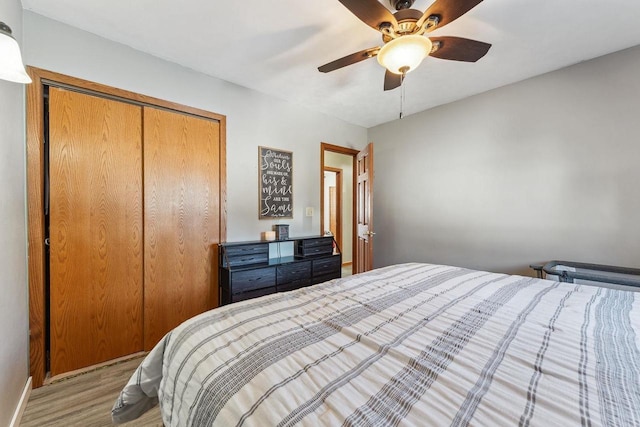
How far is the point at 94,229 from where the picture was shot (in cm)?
203

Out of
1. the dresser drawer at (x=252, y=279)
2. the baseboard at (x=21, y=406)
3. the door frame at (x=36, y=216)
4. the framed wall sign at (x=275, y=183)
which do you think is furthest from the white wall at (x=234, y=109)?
the baseboard at (x=21, y=406)

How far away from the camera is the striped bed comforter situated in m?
0.65

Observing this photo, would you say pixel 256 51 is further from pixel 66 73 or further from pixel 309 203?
pixel 309 203

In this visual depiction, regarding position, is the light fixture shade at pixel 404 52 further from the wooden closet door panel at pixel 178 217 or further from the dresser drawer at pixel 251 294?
the dresser drawer at pixel 251 294

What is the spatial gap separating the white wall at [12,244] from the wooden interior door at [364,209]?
9.77 ft

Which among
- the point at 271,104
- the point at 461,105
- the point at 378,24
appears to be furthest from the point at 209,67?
the point at 461,105

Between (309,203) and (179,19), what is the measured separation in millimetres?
2225

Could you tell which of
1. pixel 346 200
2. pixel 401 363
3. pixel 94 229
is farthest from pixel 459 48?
pixel 346 200

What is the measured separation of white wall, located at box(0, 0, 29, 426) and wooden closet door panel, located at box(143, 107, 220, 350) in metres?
0.71

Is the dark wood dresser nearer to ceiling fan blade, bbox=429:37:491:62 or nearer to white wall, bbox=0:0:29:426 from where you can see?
white wall, bbox=0:0:29:426

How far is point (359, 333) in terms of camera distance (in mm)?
1037

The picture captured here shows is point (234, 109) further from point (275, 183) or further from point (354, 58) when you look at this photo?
point (354, 58)

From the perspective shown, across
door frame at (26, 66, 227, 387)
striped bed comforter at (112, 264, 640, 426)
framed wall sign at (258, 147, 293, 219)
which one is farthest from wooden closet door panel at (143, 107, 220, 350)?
striped bed comforter at (112, 264, 640, 426)

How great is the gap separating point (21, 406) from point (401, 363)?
7.55ft
